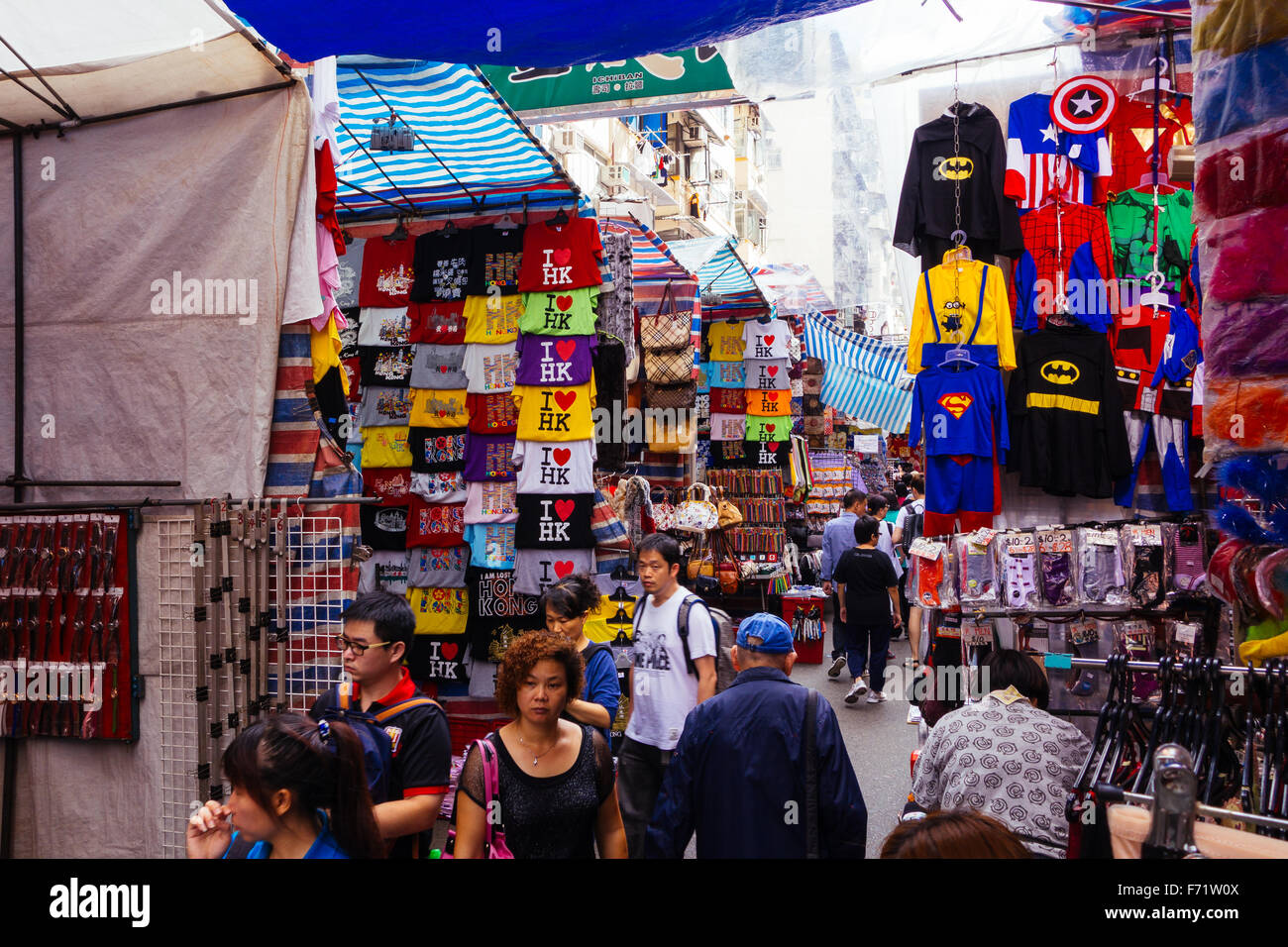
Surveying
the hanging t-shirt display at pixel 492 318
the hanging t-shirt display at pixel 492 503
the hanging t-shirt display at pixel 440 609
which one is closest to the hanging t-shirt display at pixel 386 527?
the hanging t-shirt display at pixel 440 609

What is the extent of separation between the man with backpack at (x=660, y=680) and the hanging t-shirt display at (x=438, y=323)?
9.91 feet

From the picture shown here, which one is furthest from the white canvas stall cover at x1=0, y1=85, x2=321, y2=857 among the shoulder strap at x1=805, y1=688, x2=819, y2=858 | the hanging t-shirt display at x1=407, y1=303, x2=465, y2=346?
the hanging t-shirt display at x1=407, y1=303, x2=465, y2=346

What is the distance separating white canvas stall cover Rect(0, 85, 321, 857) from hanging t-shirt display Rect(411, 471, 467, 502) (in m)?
3.24

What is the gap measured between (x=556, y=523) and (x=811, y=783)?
12.7ft

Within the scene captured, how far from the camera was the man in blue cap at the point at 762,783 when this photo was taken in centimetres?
338

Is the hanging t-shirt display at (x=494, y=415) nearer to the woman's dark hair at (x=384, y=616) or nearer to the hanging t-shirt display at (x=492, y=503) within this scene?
the hanging t-shirt display at (x=492, y=503)

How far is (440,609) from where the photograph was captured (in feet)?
Answer: 23.9

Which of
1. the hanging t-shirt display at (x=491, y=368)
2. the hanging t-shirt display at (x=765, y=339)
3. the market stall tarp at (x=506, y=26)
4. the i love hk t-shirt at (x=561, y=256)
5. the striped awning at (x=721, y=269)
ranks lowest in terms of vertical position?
the hanging t-shirt display at (x=491, y=368)

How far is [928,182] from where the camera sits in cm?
568

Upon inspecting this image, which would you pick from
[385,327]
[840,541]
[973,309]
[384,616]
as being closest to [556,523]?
[385,327]

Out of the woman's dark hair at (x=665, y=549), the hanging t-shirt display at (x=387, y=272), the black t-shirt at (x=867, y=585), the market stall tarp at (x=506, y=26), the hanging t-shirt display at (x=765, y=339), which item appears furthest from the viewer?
the hanging t-shirt display at (x=765, y=339)

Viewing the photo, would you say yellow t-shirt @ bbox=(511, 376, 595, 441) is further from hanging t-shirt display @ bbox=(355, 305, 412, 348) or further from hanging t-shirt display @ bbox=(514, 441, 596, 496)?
hanging t-shirt display @ bbox=(355, 305, 412, 348)
